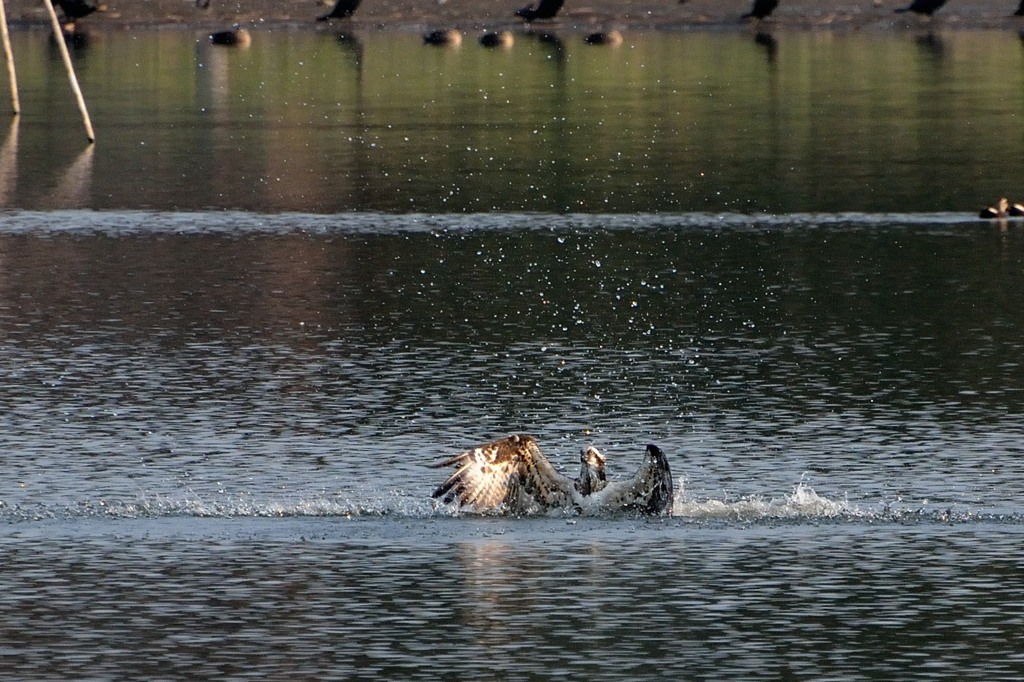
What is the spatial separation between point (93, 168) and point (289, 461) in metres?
31.8

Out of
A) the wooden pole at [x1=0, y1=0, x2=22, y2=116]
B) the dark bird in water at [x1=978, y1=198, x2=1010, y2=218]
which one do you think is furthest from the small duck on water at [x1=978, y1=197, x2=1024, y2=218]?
the wooden pole at [x1=0, y1=0, x2=22, y2=116]

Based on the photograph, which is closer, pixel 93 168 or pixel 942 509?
pixel 942 509

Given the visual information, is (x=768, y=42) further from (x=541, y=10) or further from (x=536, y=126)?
(x=536, y=126)

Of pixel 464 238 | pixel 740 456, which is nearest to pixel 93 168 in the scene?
pixel 464 238

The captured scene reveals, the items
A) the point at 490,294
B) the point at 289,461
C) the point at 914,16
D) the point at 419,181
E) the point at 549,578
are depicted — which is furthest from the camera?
the point at 914,16

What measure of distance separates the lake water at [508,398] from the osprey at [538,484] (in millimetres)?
182

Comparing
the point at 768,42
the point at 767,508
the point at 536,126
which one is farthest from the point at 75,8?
the point at 767,508

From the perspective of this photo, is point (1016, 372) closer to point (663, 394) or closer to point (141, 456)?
point (663, 394)

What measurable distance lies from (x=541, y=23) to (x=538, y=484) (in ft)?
307

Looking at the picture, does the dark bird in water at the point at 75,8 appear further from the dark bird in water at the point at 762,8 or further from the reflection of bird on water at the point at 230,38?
the dark bird in water at the point at 762,8

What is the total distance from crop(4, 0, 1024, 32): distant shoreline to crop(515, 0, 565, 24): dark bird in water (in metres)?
0.45

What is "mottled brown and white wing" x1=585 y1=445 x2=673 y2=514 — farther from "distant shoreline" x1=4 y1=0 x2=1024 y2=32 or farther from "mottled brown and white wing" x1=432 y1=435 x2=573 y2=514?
"distant shoreline" x1=4 y1=0 x2=1024 y2=32

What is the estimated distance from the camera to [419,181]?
161 ft

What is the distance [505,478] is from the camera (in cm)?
1841
